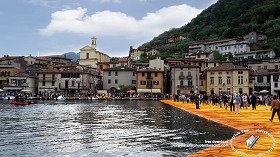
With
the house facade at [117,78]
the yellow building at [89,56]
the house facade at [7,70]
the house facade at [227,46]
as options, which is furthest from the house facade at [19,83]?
the house facade at [227,46]

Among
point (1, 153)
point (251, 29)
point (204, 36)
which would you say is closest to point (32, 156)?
point (1, 153)

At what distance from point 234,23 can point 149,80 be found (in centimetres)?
7156

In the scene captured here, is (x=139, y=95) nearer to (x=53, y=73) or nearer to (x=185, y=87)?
(x=185, y=87)

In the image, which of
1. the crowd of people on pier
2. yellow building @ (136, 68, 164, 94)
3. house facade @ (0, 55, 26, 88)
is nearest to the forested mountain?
yellow building @ (136, 68, 164, 94)

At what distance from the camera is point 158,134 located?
14961mm

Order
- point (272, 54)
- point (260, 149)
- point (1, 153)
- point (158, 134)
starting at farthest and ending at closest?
1. point (272, 54)
2. point (158, 134)
3. point (1, 153)
4. point (260, 149)

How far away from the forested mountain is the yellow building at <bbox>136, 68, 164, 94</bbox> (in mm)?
29246

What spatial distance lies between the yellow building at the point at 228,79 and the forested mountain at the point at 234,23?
29.6 m

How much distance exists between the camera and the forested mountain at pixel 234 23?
118 meters

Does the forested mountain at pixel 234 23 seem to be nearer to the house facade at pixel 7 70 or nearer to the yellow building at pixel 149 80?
the yellow building at pixel 149 80

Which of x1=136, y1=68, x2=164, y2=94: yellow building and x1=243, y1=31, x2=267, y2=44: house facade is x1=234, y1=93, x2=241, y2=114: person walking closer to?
x1=136, y1=68, x2=164, y2=94: yellow building

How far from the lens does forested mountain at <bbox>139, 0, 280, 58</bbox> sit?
118 m

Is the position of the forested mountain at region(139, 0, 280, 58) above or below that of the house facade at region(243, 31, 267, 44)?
above

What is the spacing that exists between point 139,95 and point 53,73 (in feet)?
86.1
